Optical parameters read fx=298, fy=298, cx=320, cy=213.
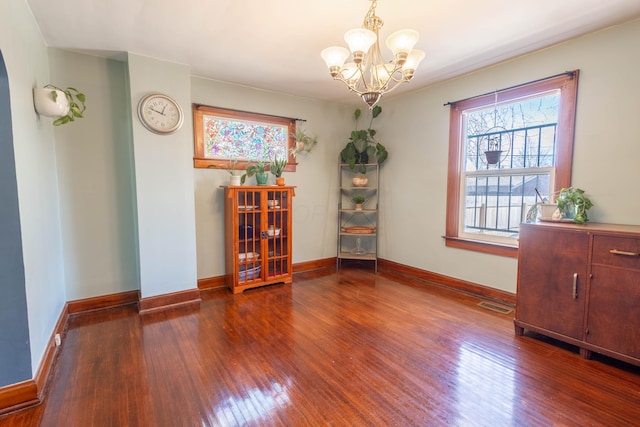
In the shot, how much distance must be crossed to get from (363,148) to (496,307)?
259 centimetres

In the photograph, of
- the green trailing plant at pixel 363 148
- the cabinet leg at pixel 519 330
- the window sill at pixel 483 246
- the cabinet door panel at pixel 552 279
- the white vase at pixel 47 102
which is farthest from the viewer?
the green trailing plant at pixel 363 148

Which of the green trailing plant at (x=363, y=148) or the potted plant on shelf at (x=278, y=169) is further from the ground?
the green trailing plant at (x=363, y=148)

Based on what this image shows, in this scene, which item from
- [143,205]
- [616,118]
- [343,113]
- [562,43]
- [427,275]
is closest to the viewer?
[616,118]

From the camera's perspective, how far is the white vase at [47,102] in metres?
2.02

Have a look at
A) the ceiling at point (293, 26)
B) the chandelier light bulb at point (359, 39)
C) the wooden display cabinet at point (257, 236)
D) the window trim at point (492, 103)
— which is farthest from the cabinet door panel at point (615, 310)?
the wooden display cabinet at point (257, 236)

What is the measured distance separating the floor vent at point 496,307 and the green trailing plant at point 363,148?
2.22 metres

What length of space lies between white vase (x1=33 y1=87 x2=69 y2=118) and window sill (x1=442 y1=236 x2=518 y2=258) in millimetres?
3871

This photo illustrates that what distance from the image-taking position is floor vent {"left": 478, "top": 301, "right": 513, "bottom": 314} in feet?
9.58

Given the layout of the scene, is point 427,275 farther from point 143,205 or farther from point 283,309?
point 143,205

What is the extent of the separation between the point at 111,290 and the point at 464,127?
425 centimetres

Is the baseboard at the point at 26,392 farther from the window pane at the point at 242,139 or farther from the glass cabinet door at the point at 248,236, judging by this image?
the window pane at the point at 242,139

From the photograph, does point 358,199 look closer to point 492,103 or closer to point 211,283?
point 492,103

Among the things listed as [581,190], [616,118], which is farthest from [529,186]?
[616,118]

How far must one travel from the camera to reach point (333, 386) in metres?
1.82
